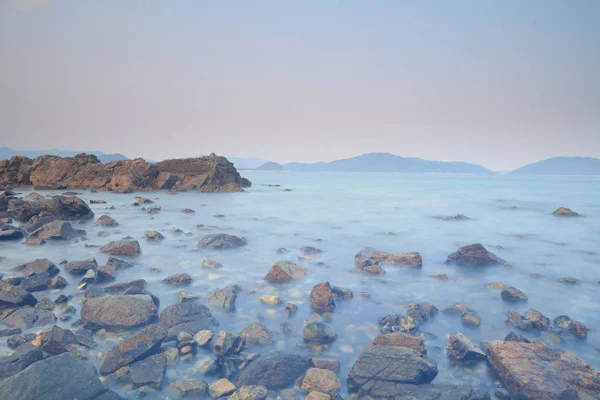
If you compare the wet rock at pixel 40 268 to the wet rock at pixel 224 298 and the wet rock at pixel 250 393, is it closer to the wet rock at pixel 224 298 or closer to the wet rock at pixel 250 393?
the wet rock at pixel 224 298

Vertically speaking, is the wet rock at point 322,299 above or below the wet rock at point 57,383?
below

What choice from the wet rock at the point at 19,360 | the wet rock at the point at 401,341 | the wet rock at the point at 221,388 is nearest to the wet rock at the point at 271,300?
the wet rock at the point at 401,341

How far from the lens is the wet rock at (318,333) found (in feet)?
18.8

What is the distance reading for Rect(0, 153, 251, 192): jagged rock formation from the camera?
146 feet

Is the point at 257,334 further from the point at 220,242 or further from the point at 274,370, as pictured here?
the point at 220,242

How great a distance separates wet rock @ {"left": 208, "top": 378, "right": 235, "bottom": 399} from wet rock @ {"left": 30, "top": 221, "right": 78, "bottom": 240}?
1123cm

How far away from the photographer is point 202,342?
5.39 m

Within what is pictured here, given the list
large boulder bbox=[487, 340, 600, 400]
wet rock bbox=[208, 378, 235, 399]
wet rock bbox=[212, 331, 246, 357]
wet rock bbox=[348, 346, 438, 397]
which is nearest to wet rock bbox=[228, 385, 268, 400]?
wet rock bbox=[208, 378, 235, 399]

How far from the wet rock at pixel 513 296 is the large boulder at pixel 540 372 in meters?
2.85

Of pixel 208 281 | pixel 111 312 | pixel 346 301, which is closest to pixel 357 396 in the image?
pixel 346 301

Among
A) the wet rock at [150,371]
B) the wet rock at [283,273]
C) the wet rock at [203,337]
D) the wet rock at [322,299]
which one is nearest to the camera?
the wet rock at [150,371]

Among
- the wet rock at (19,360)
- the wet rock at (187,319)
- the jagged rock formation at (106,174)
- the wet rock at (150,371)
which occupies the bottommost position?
the wet rock at (150,371)

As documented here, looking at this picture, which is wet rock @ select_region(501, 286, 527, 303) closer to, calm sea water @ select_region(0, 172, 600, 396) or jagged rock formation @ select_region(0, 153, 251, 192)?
calm sea water @ select_region(0, 172, 600, 396)

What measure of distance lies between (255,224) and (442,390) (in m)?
15.8
